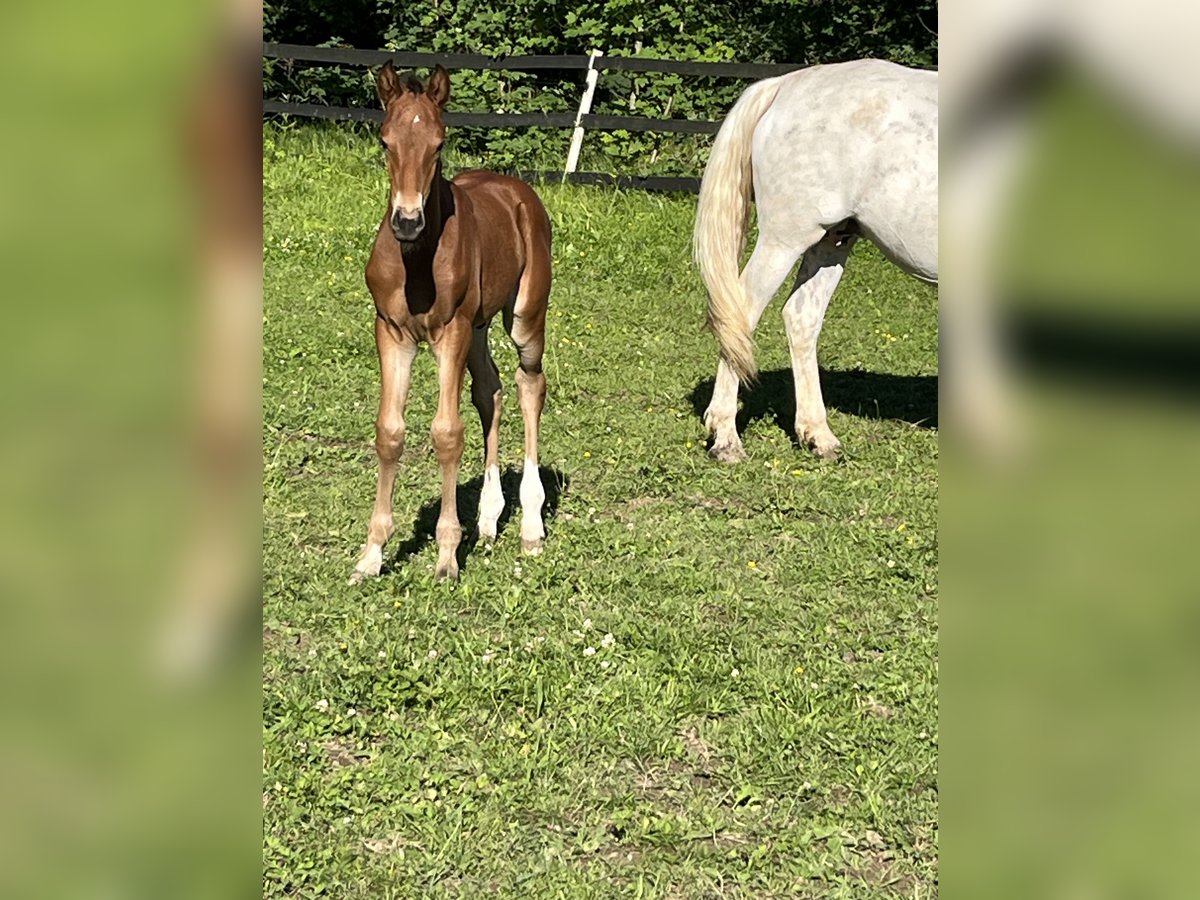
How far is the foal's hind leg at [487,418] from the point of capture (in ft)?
18.7

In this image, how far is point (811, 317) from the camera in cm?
772

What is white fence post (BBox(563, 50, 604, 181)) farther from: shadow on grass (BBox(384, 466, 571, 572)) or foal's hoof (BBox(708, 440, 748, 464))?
shadow on grass (BBox(384, 466, 571, 572))

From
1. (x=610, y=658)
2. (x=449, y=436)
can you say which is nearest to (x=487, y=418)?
(x=449, y=436)

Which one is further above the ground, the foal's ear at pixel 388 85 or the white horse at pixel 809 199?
the foal's ear at pixel 388 85

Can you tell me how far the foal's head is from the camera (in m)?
4.20

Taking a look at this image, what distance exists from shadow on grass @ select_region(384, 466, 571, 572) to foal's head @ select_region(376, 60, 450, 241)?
169cm

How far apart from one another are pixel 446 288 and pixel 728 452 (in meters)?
2.85

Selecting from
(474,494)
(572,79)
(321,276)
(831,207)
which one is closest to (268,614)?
(474,494)
